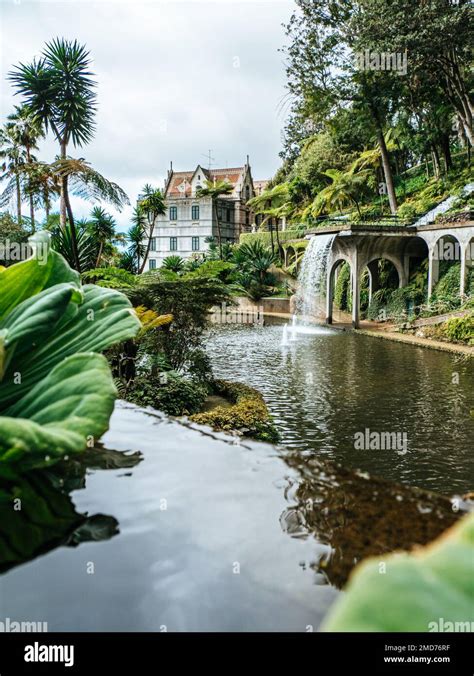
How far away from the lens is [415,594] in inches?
11.7

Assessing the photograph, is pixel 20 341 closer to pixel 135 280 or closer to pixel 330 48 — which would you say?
pixel 135 280

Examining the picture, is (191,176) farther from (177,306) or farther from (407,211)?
(177,306)

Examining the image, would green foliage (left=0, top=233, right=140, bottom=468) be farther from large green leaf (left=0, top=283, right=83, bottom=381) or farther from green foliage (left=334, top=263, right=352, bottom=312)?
green foliage (left=334, top=263, right=352, bottom=312)

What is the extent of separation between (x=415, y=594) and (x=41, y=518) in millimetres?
875

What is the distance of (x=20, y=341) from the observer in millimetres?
1131

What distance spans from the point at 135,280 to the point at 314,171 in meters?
32.3

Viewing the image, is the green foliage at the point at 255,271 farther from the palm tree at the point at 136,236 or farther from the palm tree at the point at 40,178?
the palm tree at the point at 40,178

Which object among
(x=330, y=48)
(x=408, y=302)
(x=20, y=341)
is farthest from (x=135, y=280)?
(x=330, y=48)

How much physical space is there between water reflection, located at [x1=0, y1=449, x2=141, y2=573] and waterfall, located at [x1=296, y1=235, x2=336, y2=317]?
72.6ft

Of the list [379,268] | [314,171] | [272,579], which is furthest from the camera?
[314,171]

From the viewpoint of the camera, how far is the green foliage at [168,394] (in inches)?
317

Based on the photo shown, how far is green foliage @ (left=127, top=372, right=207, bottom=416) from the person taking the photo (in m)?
8.05

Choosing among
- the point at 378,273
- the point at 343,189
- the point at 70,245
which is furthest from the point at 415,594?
the point at 343,189
